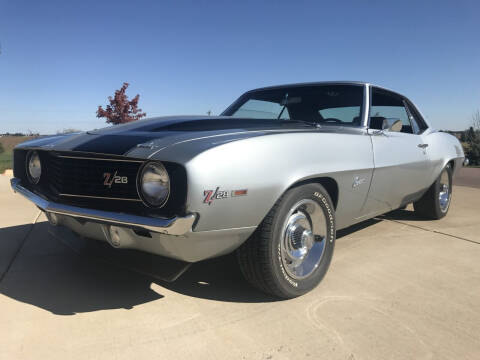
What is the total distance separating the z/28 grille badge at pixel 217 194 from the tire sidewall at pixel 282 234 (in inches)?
12.5

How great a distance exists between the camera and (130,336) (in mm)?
1730

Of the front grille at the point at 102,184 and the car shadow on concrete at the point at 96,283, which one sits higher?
the front grille at the point at 102,184

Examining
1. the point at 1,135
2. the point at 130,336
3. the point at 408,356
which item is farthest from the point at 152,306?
the point at 1,135

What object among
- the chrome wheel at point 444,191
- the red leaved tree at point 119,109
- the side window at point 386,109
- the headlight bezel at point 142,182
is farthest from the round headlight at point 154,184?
the red leaved tree at point 119,109

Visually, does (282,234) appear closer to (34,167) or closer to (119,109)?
(34,167)

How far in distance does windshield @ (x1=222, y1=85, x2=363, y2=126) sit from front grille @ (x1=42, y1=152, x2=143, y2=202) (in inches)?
65.4

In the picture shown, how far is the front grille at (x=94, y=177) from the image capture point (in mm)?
1771

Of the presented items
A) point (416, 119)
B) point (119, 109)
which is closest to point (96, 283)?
point (416, 119)

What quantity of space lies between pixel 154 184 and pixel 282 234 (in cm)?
77

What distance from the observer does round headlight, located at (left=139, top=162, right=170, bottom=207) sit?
1674mm

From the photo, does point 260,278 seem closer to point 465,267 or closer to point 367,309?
point 367,309

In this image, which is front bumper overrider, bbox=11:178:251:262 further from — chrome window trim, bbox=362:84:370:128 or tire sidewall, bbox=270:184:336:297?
chrome window trim, bbox=362:84:370:128

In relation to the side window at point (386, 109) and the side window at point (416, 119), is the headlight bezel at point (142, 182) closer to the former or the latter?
the side window at point (386, 109)

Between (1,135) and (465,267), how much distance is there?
19.6 meters
